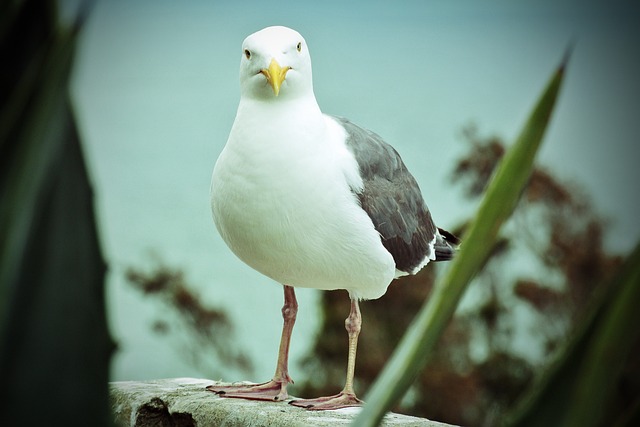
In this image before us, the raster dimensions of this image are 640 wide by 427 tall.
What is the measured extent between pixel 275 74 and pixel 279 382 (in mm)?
1442

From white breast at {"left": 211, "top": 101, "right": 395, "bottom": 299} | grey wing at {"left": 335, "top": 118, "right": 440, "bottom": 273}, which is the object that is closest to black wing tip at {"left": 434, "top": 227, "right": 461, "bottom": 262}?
grey wing at {"left": 335, "top": 118, "right": 440, "bottom": 273}

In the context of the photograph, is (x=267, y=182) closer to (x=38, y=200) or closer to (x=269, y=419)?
(x=269, y=419)

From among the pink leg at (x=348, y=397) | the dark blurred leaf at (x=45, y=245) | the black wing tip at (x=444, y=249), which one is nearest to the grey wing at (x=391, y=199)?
the black wing tip at (x=444, y=249)

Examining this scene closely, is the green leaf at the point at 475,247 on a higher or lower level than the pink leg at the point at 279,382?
higher

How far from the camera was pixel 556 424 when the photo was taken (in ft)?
2.72

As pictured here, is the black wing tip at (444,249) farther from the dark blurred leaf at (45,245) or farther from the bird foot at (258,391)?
the dark blurred leaf at (45,245)

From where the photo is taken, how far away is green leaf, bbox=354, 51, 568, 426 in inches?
30.8

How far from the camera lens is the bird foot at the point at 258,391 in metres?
3.89

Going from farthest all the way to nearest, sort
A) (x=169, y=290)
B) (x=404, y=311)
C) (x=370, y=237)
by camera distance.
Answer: (x=169, y=290) < (x=404, y=311) < (x=370, y=237)

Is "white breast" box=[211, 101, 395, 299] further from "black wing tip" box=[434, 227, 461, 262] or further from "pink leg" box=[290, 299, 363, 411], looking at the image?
"black wing tip" box=[434, 227, 461, 262]

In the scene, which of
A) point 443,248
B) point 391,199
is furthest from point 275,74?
point 443,248

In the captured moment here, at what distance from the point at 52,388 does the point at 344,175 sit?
2626 mm

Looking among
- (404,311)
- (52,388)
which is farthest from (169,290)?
(52,388)

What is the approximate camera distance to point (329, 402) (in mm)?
3764
